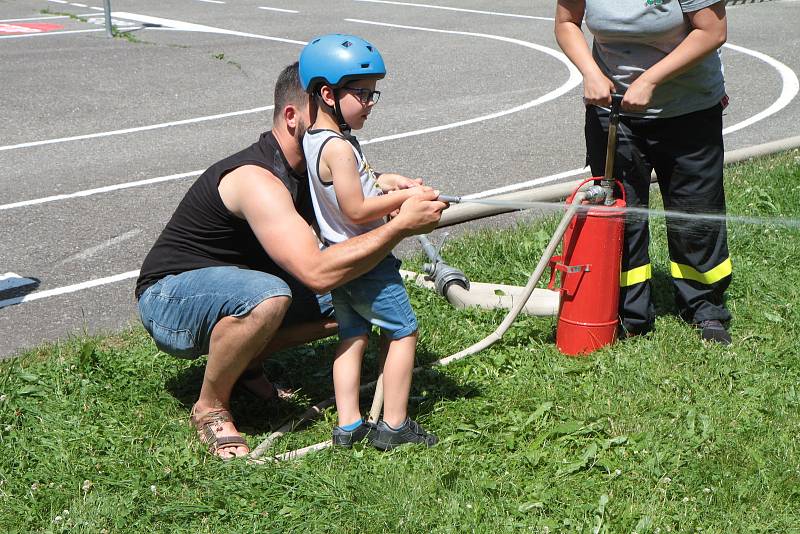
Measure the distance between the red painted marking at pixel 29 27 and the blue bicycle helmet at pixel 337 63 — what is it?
12.9 meters

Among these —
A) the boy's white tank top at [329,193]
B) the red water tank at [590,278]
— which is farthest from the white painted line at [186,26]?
the boy's white tank top at [329,193]

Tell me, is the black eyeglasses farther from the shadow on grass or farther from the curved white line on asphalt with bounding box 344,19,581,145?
the curved white line on asphalt with bounding box 344,19,581,145

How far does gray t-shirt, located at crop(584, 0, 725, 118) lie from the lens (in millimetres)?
4047

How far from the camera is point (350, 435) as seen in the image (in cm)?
367

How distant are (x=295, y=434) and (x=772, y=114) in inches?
273

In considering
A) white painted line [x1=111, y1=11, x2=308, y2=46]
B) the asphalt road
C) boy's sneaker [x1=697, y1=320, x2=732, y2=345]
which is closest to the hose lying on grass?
boy's sneaker [x1=697, y1=320, x2=732, y2=345]

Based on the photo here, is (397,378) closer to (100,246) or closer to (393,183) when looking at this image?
(393,183)

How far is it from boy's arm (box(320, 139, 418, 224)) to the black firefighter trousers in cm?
136

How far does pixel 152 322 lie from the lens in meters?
3.79

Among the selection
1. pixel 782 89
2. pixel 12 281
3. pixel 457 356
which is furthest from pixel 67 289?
pixel 782 89

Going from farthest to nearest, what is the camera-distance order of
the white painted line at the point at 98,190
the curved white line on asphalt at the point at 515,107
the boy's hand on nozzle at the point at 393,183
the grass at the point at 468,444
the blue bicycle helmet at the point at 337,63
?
the curved white line on asphalt at the point at 515,107, the white painted line at the point at 98,190, the boy's hand on nozzle at the point at 393,183, the blue bicycle helmet at the point at 337,63, the grass at the point at 468,444

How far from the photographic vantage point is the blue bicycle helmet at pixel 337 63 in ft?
11.0

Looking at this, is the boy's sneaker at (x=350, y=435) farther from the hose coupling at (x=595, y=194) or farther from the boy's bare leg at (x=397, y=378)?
the hose coupling at (x=595, y=194)

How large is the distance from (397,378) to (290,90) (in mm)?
1118
